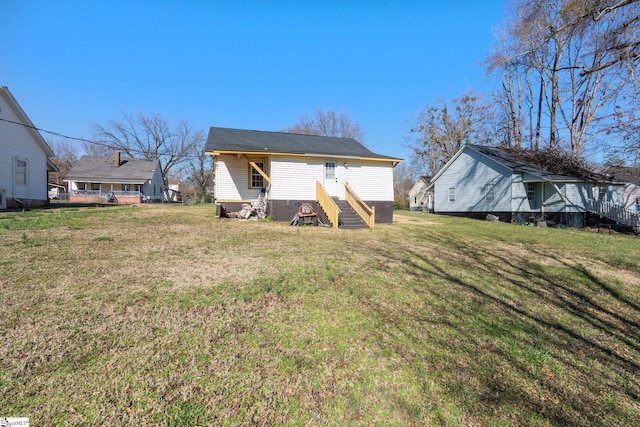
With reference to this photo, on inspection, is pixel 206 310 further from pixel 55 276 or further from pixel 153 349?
pixel 55 276

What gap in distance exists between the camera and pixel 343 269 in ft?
18.5

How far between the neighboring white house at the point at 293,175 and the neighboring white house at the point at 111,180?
21829mm

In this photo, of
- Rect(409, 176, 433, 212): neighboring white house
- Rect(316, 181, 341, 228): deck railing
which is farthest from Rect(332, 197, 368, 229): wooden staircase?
Rect(409, 176, 433, 212): neighboring white house

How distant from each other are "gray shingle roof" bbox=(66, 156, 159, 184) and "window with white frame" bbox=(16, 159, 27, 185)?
16281 mm

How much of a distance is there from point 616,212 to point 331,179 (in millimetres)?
17121

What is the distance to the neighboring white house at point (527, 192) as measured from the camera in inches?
738

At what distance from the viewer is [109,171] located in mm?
32344

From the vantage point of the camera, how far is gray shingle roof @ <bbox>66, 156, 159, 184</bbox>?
31.1 meters

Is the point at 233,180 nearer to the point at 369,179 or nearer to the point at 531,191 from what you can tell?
the point at 369,179

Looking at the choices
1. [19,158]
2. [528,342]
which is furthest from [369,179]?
[19,158]

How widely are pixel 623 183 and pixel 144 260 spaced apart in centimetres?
2792

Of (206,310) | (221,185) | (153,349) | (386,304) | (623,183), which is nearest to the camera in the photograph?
(153,349)

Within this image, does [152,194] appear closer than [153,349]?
No

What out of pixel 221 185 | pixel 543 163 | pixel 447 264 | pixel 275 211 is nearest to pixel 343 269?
pixel 447 264
